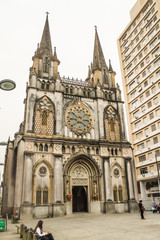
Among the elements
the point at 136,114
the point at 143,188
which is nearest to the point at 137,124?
the point at 136,114

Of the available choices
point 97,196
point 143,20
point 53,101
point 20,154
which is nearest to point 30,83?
point 53,101

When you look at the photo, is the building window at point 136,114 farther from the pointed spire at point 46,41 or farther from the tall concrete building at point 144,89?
the pointed spire at point 46,41

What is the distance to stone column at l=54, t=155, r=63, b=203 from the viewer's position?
25.6 metres

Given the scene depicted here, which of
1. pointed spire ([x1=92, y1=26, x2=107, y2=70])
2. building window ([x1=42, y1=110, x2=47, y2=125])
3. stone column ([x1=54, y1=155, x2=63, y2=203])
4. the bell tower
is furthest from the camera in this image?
pointed spire ([x1=92, y1=26, x2=107, y2=70])

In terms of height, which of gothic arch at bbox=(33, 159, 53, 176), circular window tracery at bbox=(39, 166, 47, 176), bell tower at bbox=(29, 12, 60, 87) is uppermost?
bell tower at bbox=(29, 12, 60, 87)

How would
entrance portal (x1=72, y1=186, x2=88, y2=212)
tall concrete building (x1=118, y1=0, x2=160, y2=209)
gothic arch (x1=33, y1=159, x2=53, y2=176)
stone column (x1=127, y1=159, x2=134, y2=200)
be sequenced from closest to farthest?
gothic arch (x1=33, y1=159, x2=53, y2=176) → stone column (x1=127, y1=159, x2=134, y2=200) → entrance portal (x1=72, y1=186, x2=88, y2=212) → tall concrete building (x1=118, y1=0, x2=160, y2=209)

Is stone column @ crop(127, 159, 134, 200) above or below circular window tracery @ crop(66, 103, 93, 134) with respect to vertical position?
below

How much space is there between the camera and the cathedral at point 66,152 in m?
25.7

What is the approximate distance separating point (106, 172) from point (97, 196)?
3.41 metres

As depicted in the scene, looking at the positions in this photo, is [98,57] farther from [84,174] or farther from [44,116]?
[84,174]

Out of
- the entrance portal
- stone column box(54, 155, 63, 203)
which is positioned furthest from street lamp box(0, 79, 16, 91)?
the entrance portal

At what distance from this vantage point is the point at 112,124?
3362 centimetres

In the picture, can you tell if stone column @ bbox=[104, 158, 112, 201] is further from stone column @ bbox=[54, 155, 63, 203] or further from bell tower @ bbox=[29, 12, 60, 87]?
bell tower @ bbox=[29, 12, 60, 87]

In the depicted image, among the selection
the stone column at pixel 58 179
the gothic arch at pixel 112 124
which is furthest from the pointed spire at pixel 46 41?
the stone column at pixel 58 179
